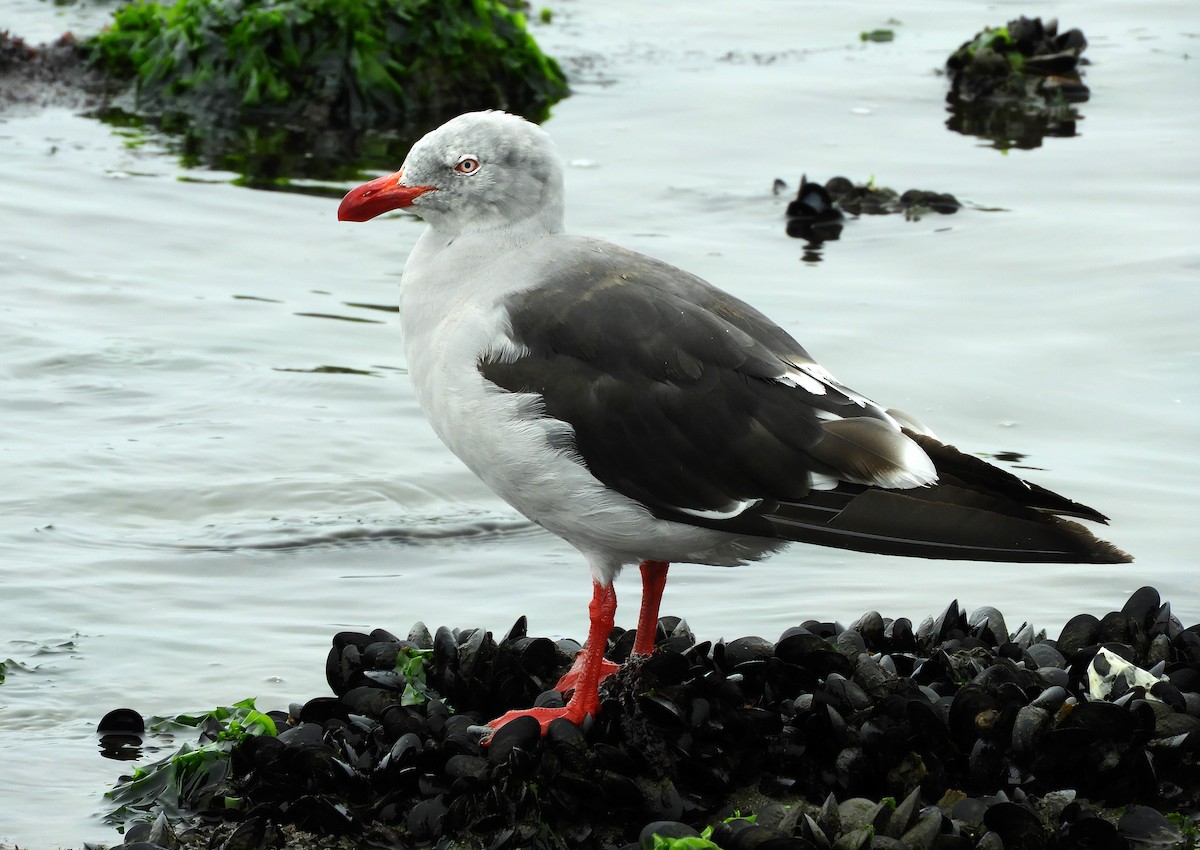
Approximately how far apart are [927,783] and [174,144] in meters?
10.6

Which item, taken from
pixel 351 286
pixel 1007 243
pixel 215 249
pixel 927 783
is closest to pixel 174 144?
pixel 215 249

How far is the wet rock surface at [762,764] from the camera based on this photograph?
4.98 meters

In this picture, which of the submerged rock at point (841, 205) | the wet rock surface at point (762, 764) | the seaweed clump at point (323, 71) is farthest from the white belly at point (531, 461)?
the seaweed clump at point (323, 71)

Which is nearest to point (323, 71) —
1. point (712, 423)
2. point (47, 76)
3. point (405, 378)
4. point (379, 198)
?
point (47, 76)

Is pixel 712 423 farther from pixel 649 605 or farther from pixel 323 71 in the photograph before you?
pixel 323 71

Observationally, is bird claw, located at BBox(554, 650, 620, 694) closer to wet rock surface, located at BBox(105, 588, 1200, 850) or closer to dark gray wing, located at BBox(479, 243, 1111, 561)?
wet rock surface, located at BBox(105, 588, 1200, 850)

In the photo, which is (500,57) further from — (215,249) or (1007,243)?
(1007,243)

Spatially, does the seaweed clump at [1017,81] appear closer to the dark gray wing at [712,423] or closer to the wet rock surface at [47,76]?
the wet rock surface at [47,76]

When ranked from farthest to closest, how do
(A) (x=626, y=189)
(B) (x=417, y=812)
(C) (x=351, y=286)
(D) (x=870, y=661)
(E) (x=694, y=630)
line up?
(A) (x=626, y=189) < (C) (x=351, y=286) < (E) (x=694, y=630) < (D) (x=870, y=661) < (B) (x=417, y=812)

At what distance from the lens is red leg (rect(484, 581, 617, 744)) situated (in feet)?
18.2

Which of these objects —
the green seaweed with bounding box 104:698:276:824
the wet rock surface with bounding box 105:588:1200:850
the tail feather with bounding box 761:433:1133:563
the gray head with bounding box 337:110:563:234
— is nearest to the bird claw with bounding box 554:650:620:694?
the wet rock surface with bounding box 105:588:1200:850

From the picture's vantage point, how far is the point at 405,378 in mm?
9719

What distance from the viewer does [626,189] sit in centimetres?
1282

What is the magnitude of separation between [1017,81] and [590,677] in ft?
37.2
